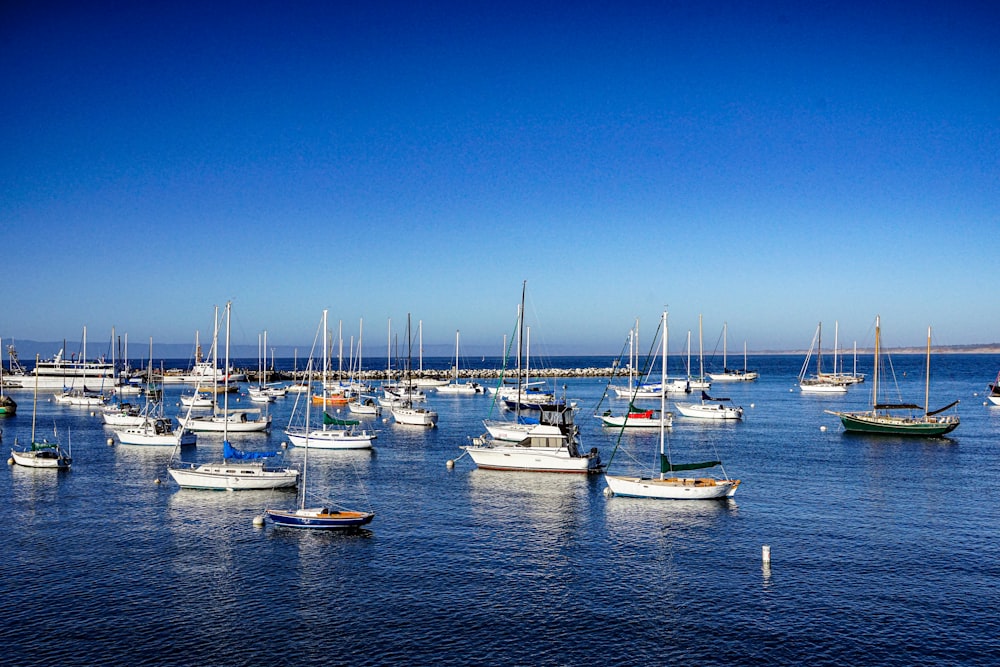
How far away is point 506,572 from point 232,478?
90.8ft


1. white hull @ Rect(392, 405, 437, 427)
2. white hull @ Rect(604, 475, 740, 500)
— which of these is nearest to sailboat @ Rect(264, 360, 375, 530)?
white hull @ Rect(604, 475, 740, 500)

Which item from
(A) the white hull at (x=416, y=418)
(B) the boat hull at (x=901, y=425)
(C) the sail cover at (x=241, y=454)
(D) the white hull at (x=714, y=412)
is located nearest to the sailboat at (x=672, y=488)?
(C) the sail cover at (x=241, y=454)

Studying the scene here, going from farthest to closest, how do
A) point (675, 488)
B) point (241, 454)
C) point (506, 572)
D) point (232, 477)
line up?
point (241, 454) → point (232, 477) → point (675, 488) → point (506, 572)

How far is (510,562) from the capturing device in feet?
139

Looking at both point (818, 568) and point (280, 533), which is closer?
point (818, 568)

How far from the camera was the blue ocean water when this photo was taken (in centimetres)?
3195

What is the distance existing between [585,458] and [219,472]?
29147 mm

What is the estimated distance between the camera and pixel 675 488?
183ft

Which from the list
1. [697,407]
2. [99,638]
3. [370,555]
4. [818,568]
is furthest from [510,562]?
[697,407]

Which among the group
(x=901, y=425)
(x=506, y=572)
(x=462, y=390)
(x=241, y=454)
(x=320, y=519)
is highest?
(x=901, y=425)

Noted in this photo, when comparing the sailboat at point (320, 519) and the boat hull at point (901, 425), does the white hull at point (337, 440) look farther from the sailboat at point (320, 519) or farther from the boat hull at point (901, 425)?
the boat hull at point (901, 425)

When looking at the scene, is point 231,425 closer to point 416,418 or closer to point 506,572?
point 416,418

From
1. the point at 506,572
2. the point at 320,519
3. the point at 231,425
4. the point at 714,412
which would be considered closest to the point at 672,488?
the point at 506,572

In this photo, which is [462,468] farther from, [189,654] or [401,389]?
[401,389]
